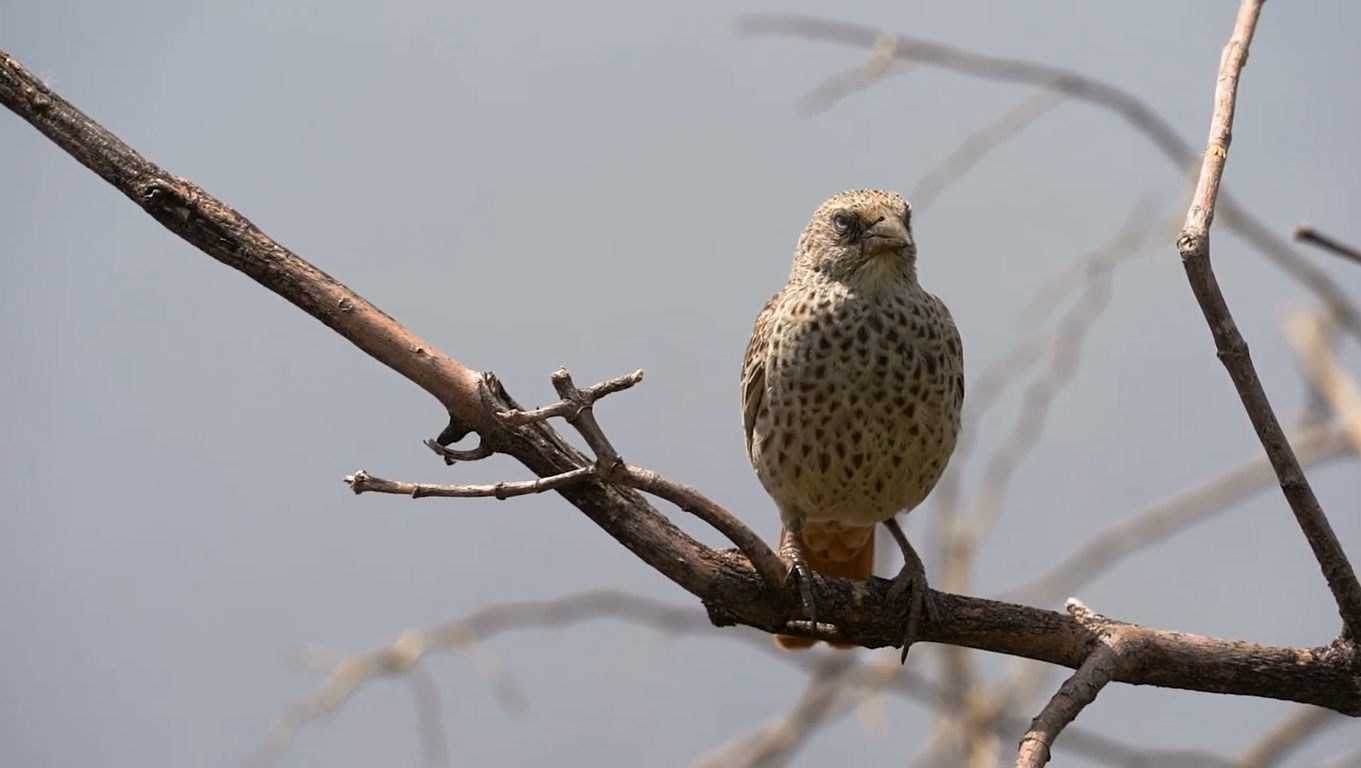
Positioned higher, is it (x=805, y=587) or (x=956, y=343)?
(x=956, y=343)

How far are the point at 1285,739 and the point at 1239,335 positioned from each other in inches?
99.7

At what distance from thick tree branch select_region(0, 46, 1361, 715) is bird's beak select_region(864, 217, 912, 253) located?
85 centimetres

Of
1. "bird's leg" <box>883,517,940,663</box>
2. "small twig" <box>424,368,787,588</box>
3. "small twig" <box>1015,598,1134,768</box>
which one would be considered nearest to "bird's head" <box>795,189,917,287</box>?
"bird's leg" <box>883,517,940,663</box>

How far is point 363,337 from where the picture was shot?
254cm

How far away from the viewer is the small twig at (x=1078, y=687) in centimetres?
229

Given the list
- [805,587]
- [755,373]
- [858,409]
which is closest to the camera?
[805,587]

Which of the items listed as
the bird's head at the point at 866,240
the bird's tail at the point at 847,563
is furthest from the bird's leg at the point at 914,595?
the bird's head at the point at 866,240

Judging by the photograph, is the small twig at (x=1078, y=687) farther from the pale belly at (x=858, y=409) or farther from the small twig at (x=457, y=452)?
the small twig at (x=457, y=452)

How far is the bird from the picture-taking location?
338 cm

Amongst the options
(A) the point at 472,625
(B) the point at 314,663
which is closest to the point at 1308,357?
(A) the point at 472,625

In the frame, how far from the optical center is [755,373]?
3609 mm

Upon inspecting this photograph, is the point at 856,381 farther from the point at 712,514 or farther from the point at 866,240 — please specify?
the point at 712,514

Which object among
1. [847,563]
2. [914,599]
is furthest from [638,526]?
[847,563]

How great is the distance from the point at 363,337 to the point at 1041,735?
1.39m
